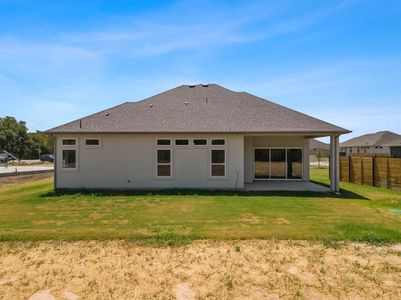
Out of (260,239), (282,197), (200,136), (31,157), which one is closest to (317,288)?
(260,239)

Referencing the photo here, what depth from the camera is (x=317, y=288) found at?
14.5ft

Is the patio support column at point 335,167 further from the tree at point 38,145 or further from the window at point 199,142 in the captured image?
the tree at point 38,145

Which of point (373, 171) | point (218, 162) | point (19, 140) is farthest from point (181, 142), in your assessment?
point (19, 140)

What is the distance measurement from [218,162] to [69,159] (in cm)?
748

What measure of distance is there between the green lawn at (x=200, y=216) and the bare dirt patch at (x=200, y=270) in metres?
0.59

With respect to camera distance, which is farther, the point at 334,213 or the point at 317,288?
the point at 334,213

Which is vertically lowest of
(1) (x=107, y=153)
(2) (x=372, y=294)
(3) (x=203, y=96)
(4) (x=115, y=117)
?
(2) (x=372, y=294)

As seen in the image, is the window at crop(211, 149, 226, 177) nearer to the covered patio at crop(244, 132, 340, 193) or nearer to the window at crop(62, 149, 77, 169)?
the covered patio at crop(244, 132, 340, 193)

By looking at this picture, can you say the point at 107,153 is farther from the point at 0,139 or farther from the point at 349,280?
the point at 0,139

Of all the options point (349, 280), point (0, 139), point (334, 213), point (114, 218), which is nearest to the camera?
point (349, 280)

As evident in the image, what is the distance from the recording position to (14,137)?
2527 inches

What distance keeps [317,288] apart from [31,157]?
258 ft

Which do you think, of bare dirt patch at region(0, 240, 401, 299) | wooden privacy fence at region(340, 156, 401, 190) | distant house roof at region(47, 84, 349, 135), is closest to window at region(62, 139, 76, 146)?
distant house roof at region(47, 84, 349, 135)

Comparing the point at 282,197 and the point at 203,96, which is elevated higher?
the point at 203,96
